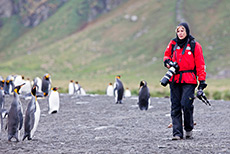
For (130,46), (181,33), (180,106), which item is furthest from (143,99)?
(130,46)

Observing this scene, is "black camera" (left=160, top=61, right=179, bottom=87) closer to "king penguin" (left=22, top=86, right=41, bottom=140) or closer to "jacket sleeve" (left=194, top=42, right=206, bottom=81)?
"jacket sleeve" (left=194, top=42, right=206, bottom=81)

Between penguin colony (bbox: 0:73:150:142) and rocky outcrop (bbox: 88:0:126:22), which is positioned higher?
rocky outcrop (bbox: 88:0:126:22)

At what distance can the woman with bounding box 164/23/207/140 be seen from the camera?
252 inches

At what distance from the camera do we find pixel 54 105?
1198cm

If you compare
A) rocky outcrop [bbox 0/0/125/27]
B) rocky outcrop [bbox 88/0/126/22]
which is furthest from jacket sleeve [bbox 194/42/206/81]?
rocky outcrop [bbox 88/0/126/22]

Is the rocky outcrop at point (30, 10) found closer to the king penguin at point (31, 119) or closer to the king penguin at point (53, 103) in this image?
the king penguin at point (53, 103)

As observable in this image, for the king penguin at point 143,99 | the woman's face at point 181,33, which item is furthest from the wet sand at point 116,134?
the woman's face at point 181,33

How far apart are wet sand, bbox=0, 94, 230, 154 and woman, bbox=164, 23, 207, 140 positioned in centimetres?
41

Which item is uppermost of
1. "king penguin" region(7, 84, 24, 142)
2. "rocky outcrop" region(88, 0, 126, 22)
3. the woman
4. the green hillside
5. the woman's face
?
"rocky outcrop" region(88, 0, 126, 22)

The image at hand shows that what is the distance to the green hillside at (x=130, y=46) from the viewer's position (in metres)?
61.0

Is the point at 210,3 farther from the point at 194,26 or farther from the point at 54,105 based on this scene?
the point at 54,105

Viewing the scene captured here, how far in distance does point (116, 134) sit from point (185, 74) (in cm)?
210

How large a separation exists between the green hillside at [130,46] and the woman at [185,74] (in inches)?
1927

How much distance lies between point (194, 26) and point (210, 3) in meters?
8.32
